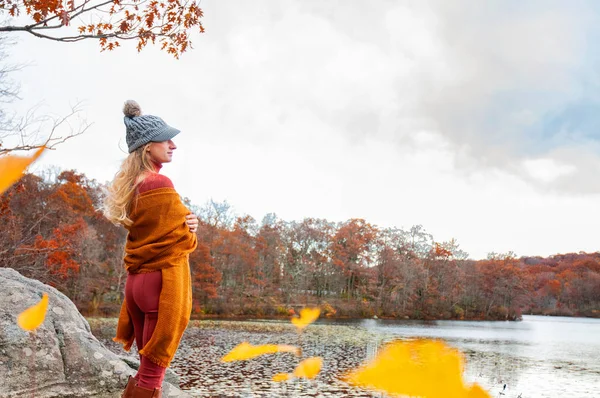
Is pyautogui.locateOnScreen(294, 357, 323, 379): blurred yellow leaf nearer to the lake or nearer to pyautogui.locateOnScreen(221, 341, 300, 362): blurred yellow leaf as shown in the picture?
the lake

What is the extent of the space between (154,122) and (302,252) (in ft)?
155

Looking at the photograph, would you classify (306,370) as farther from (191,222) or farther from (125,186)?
(125,186)

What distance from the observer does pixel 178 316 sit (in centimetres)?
244

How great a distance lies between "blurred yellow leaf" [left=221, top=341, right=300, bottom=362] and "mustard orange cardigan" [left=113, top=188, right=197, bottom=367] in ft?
34.9

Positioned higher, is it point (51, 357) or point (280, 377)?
point (51, 357)

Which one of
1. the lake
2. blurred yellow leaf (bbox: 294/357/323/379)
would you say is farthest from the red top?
blurred yellow leaf (bbox: 294/357/323/379)

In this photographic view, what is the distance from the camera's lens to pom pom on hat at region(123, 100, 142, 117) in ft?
9.30

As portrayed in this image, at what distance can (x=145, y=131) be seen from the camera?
267cm

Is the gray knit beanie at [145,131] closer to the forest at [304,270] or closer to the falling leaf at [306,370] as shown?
the falling leaf at [306,370]

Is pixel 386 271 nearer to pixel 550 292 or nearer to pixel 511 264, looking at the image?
pixel 511 264

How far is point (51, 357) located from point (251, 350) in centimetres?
1177

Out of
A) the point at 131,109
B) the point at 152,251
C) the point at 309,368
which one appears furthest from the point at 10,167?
the point at 309,368

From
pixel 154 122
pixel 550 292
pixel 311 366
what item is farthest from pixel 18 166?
pixel 550 292

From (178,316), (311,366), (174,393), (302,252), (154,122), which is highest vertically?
(302,252)
